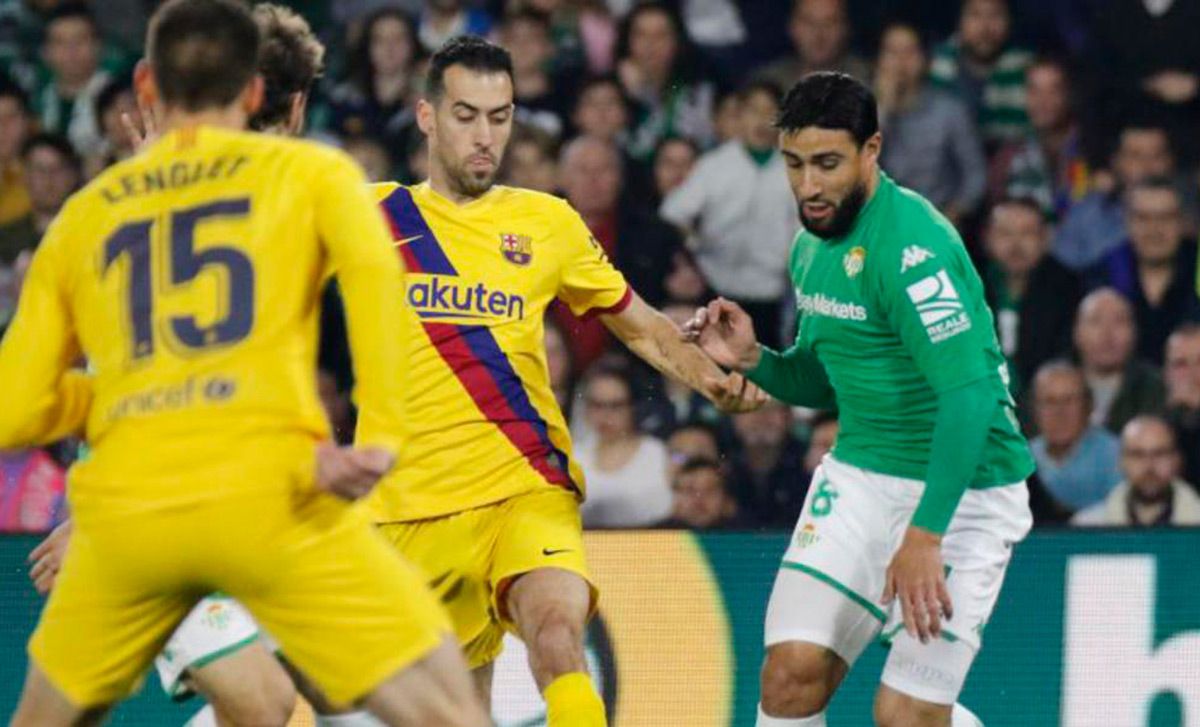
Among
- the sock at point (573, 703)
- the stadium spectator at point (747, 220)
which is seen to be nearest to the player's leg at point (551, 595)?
the sock at point (573, 703)

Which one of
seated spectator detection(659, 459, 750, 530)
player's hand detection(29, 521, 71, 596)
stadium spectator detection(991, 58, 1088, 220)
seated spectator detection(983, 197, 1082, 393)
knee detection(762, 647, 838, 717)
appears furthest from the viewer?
stadium spectator detection(991, 58, 1088, 220)

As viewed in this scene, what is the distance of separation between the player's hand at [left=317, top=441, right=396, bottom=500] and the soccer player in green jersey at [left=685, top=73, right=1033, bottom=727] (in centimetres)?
177

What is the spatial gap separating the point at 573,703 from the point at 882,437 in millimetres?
1099

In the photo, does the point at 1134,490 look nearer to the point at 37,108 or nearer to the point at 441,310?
the point at 441,310

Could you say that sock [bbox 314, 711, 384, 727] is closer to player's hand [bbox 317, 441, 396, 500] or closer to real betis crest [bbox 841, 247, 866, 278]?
real betis crest [bbox 841, 247, 866, 278]

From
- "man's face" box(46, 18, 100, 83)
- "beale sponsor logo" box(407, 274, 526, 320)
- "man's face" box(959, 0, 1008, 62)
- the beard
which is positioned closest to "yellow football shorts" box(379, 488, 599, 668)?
"beale sponsor logo" box(407, 274, 526, 320)

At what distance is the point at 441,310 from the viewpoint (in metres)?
6.29

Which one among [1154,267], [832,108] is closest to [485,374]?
[832,108]

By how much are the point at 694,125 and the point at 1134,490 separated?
97.9 inches

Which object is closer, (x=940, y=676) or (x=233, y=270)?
(x=233, y=270)

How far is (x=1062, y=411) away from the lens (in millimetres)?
9000

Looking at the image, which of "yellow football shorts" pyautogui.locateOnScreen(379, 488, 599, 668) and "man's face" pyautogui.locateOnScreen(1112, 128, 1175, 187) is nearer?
"yellow football shorts" pyautogui.locateOnScreen(379, 488, 599, 668)

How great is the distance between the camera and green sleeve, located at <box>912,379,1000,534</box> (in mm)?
5652

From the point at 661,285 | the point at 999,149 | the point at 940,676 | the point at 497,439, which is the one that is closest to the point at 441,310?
the point at 497,439
